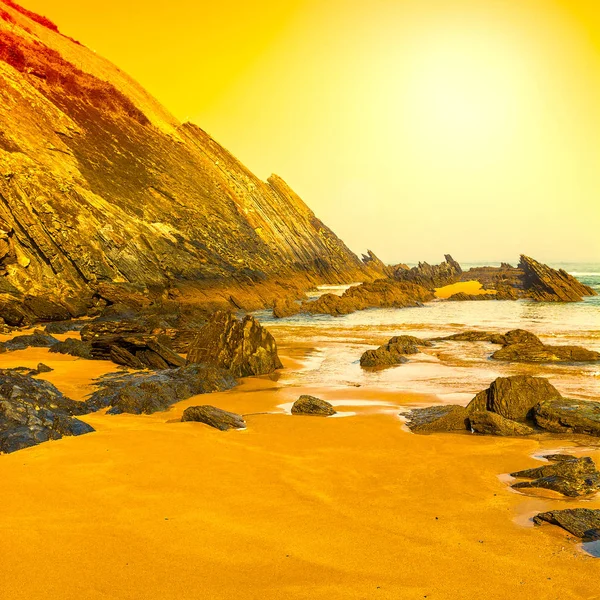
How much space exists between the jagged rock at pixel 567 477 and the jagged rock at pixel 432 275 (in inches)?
2093

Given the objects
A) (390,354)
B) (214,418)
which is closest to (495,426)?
(214,418)

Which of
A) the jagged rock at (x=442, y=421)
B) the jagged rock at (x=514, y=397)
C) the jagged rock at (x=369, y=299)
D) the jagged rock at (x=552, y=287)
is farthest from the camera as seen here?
the jagged rock at (x=552, y=287)

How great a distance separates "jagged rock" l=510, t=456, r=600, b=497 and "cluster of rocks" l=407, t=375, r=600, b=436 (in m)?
1.86

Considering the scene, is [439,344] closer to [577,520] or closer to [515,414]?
[515,414]

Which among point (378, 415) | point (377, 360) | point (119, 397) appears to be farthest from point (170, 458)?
point (377, 360)

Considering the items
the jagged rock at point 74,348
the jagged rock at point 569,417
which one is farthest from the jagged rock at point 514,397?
the jagged rock at point 74,348

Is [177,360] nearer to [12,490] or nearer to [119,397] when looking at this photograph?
[119,397]

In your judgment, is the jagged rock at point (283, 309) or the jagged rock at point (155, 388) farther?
the jagged rock at point (283, 309)

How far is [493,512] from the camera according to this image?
15.3 feet

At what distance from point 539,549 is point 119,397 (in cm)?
681

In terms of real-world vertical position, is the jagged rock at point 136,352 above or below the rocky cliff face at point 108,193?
below

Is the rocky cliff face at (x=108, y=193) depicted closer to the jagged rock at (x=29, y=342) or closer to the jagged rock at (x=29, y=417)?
the jagged rock at (x=29, y=342)

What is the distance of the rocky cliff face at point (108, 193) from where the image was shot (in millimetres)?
28922

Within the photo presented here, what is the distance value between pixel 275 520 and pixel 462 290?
5576cm
